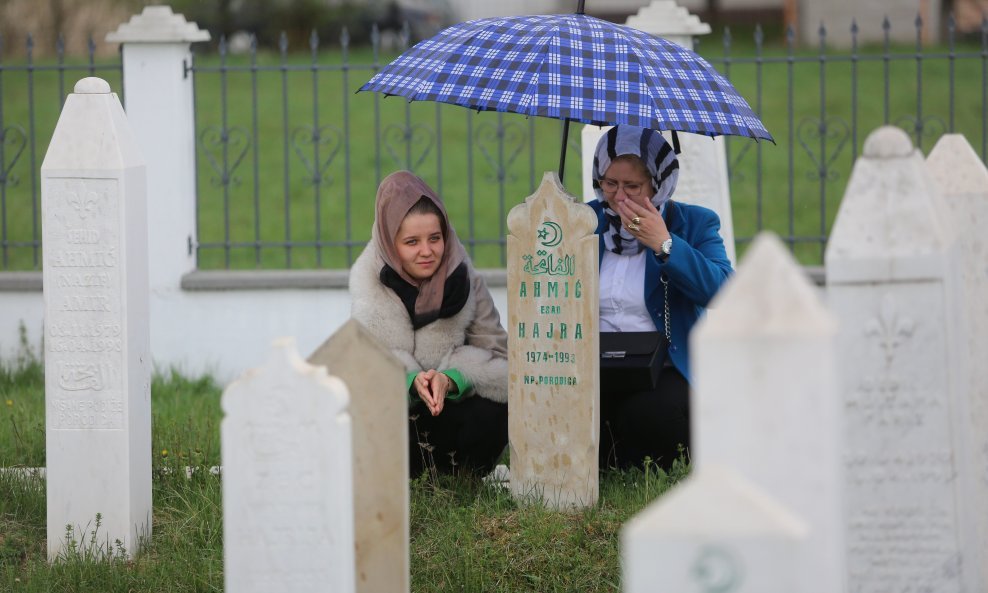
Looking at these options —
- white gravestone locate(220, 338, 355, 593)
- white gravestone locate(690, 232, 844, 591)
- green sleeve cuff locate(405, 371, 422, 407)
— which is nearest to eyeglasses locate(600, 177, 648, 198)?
green sleeve cuff locate(405, 371, 422, 407)

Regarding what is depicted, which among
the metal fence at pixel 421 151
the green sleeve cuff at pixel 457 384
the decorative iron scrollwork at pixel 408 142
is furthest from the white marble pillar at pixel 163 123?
the green sleeve cuff at pixel 457 384

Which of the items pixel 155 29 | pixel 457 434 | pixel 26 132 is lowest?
pixel 457 434

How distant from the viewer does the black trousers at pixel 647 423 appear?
533 cm

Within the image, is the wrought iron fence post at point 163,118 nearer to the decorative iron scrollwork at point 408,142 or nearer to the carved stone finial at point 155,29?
the carved stone finial at point 155,29

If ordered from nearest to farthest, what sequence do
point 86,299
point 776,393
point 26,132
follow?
point 776,393 < point 86,299 < point 26,132

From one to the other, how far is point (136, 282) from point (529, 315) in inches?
52.0

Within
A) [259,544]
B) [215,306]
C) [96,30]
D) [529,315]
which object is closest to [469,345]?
[529,315]

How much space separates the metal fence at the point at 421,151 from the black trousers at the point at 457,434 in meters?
2.99

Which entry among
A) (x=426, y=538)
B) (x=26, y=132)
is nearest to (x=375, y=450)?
(x=426, y=538)

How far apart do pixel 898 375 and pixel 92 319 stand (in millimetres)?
2597

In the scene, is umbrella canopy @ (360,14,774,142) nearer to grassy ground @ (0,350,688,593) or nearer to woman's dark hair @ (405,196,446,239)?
woman's dark hair @ (405,196,446,239)

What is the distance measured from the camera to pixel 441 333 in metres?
5.27

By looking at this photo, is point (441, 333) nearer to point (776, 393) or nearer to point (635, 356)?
point (635, 356)

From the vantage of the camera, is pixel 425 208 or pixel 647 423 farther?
pixel 647 423
